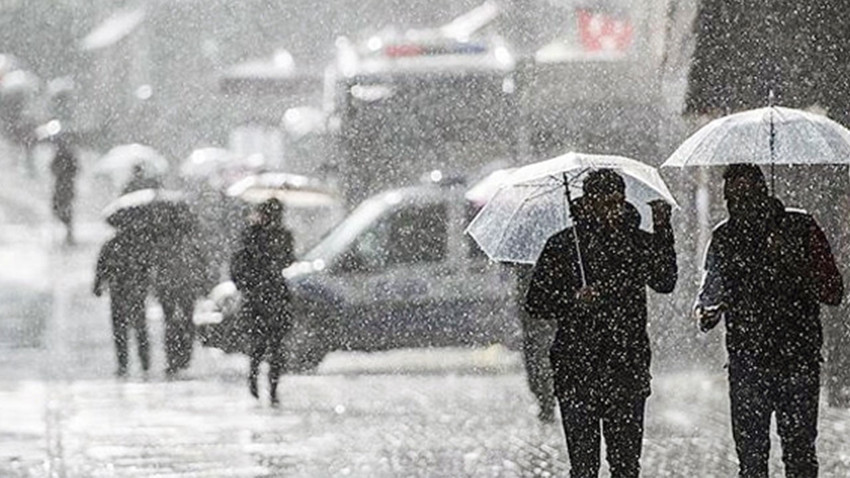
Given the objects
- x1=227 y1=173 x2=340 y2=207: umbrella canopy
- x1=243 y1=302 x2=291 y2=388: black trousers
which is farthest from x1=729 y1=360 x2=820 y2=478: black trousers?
x1=227 y1=173 x2=340 y2=207: umbrella canopy

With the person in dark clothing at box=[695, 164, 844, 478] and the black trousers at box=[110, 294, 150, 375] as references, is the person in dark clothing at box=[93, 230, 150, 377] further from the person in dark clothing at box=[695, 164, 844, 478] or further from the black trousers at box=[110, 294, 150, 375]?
the person in dark clothing at box=[695, 164, 844, 478]

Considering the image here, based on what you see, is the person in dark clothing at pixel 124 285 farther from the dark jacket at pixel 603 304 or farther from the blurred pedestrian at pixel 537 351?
the dark jacket at pixel 603 304

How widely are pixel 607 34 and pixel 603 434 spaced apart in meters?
19.6

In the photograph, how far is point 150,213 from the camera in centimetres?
1991

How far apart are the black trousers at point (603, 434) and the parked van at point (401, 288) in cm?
1004

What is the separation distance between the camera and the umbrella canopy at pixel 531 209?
10.7 metres

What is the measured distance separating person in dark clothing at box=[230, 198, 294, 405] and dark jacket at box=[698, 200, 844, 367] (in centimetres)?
772

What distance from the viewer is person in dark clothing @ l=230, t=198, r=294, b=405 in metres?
17.9

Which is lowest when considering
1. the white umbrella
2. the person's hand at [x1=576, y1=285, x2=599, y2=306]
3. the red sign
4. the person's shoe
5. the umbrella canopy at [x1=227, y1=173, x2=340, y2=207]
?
the person's shoe

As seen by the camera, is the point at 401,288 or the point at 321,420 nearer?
the point at 321,420

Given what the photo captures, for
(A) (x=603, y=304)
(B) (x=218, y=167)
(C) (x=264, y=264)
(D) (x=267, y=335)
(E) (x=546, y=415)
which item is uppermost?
(B) (x=218, y=167)

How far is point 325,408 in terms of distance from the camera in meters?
16.9

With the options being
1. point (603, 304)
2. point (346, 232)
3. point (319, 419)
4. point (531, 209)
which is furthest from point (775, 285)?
point (346, 232)

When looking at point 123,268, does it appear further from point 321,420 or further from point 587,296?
point 587,296
